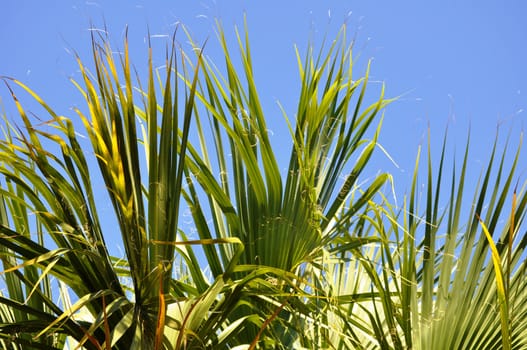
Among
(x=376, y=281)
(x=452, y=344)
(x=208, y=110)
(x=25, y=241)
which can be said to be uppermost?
(x=208, y=110)

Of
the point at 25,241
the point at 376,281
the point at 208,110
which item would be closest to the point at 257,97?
the point at 208,110

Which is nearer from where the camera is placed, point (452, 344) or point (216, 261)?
point (452, 344)

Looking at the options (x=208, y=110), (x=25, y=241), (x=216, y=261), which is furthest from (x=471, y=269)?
(x=25, y=241)

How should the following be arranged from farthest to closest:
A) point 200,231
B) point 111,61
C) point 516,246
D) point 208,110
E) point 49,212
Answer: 1. point 208,110
2. point 200,231
3. point 516,246
4. point 111,61
5. point 49,212

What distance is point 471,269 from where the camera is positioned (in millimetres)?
1941

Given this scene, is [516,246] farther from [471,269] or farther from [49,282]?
[49,282]

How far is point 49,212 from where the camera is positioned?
67.4 inches

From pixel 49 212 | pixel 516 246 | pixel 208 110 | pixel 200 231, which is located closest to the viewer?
pixel 49 212

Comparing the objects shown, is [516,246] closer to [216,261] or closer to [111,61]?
[216,261]

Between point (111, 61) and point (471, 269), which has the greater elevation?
point (111, 61)

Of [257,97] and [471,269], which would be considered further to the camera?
[257,97]

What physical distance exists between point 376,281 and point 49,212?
0.79m

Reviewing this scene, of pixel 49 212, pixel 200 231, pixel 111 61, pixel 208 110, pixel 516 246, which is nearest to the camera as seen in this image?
pixel 49 212

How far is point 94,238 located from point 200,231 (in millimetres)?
457
